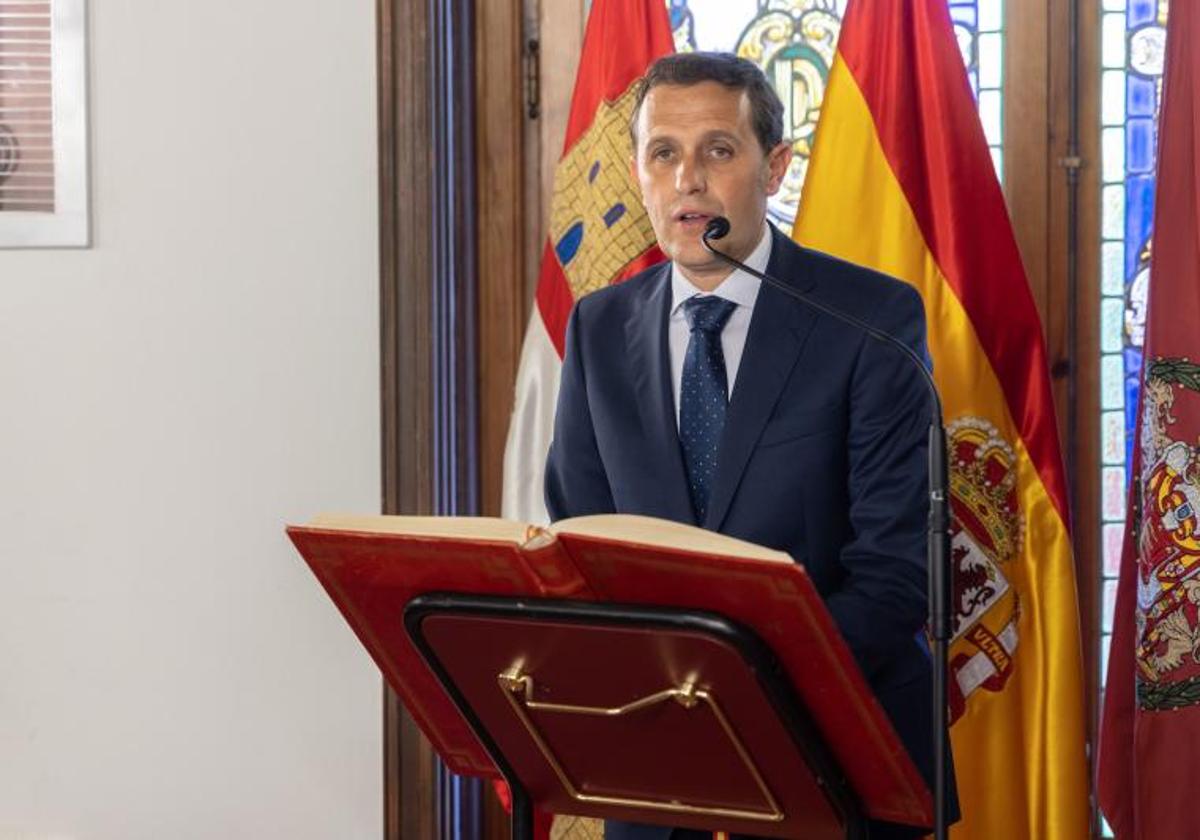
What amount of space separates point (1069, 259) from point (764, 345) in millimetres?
1017

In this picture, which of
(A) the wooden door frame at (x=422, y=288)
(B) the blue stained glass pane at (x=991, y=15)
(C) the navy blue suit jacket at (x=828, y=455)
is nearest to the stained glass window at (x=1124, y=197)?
(B) the blue stained glass pane at (x=991, y=15)

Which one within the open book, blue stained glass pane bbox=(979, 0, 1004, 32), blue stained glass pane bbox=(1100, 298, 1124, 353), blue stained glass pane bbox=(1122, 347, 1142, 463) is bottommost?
the open book

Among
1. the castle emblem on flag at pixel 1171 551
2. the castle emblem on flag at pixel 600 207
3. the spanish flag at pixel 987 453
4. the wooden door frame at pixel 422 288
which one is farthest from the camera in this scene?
the wooden door frame at pixel 422 288

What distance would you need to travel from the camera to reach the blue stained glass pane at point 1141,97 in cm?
272

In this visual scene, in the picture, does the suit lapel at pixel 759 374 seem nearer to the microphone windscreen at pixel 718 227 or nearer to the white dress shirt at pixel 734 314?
the white dress shirt at pixel 734 314

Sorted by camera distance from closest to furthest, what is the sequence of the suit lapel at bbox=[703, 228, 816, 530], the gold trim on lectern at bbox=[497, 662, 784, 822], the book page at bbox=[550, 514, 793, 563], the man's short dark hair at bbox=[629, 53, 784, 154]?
the book page at bbox=[550, 514, 793, 563], the gold trim on lectern at bbox=[497, 662, 784, 822], the suit lapel at bbox=[703, 228, 816, 530], the man's short dark hair at bbox=[629, 53, 784, 154]

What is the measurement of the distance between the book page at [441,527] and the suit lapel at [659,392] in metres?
0.48

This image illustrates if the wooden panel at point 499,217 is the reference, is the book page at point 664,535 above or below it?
below

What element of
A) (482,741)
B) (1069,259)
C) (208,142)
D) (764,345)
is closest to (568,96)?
(208,142)

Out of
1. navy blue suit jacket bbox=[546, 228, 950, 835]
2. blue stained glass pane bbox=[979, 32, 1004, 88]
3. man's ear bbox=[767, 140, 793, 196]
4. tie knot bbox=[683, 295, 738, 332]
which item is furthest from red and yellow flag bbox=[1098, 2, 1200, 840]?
tie knot bbox=[683, 295, 738, 332]

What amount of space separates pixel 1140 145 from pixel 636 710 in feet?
5.57

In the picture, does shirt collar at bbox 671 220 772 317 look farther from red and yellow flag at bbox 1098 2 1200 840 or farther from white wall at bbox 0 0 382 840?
white wall at bbox 0 0 382 840

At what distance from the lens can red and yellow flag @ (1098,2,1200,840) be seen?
244 cm

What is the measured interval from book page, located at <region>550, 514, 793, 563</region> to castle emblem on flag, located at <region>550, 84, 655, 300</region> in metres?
1.33
